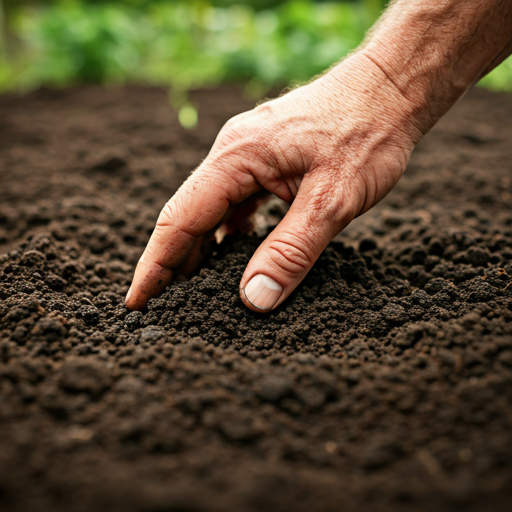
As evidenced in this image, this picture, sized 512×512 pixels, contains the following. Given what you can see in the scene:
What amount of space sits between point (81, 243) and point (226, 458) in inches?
62.3

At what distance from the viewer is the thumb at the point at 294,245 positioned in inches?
64.0

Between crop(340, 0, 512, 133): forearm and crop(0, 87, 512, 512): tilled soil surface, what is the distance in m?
0.73

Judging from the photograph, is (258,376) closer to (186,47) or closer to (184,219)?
(184,219)

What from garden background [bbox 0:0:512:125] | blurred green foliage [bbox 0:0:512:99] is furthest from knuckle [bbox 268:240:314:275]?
blurred green foliage [bbox 0:0:512:99]

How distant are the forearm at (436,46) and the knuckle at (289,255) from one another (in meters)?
0.73

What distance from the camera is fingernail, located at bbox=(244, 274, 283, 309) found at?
164cm

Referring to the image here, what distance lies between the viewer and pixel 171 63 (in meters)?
6.53

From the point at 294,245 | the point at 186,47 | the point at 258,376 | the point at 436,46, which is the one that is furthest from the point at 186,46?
the point at 258,376

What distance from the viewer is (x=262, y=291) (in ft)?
5.40

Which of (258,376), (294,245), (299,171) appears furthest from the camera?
(299,171)

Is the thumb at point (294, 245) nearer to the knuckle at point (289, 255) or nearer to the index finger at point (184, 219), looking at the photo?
the knuckle at point (289, 255)

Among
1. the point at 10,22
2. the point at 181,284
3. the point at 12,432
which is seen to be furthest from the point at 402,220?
the point at 10,22

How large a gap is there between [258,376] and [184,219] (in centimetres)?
71

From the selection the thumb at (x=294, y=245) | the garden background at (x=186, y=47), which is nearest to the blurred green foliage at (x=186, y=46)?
the garden background at (x=186, y=47)
